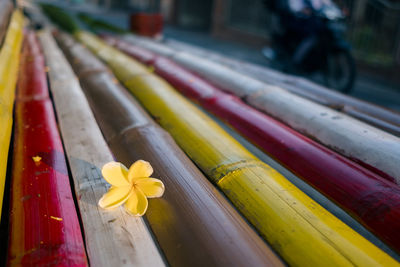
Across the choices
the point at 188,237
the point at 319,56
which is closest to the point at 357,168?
the point at 188,237

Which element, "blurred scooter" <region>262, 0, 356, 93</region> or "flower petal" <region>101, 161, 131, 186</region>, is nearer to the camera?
"flower petal" <region>101, 161, 131, 186</region>

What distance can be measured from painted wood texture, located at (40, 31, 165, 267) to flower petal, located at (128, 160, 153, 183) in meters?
0.11

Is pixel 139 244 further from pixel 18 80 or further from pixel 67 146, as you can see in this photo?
pixel 18 80

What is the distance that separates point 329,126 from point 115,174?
1.08 meters

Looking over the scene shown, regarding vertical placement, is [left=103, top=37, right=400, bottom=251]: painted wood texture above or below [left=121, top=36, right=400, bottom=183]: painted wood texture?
below

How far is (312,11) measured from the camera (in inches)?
176

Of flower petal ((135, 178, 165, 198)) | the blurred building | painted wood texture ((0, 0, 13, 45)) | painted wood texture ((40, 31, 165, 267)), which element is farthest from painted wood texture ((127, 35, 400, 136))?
the blurred building

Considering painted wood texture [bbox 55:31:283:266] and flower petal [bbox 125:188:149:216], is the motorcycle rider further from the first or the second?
flower petal [bbox 125:188:149:216]

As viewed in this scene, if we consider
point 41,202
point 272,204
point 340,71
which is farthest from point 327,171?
point 340,71

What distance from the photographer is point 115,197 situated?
2.88 ft

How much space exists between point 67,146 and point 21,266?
0.65 meters

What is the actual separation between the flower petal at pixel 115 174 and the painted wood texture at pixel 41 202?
15 cm

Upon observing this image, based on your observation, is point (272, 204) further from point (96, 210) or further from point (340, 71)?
point (340, 71)

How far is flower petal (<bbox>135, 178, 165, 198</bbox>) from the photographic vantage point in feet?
2.95
